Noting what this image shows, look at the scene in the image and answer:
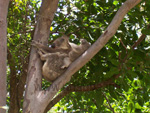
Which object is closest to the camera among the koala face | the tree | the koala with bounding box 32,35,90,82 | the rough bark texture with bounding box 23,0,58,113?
the rough bark texture with bounding box 23,0,58,113

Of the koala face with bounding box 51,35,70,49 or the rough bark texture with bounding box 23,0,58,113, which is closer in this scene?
the rough bark texture with bounding box 23,0,58,113

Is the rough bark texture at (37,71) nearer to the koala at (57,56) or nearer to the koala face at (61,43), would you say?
the koala at (57,56)

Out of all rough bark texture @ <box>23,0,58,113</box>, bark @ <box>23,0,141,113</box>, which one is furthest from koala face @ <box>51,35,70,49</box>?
bark @ <box>23,0,141,113</box>

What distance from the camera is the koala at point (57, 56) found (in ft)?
11.6

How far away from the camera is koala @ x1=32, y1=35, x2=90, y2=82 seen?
3.52 meters

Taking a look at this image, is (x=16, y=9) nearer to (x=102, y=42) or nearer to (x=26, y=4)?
(x=26, y=4)

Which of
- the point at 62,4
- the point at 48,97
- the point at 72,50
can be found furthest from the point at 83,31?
the point at 48,97

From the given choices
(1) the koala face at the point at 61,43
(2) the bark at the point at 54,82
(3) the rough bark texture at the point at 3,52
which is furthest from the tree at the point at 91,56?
(3) the rough bark texture at the point at 3,52

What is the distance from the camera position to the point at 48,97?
292 cm

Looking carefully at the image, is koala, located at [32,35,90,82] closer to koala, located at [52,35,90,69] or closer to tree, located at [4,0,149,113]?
koala, located at [52,35,90,69]

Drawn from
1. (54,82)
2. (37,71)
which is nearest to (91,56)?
(54,82)

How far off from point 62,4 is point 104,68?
1859mm

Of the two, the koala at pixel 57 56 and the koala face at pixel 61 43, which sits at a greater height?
the koala face at pixel 61 43

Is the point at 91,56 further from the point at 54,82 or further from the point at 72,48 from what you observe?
the point at 72,48
